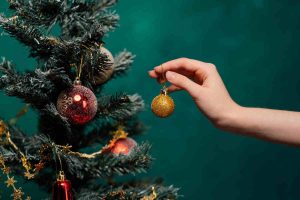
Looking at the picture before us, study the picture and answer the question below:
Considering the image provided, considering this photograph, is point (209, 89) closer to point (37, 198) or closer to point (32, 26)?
point (32, 26)

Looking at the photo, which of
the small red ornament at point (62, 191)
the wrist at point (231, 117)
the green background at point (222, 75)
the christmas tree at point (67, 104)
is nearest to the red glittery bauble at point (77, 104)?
the christmas tree at point (67, 104)

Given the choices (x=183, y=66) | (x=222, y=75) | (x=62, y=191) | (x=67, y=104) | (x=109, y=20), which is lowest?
(x=62, y=191)

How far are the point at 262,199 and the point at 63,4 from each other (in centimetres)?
114

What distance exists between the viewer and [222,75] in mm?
1604

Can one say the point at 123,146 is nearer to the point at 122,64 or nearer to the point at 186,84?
the point at 122,64

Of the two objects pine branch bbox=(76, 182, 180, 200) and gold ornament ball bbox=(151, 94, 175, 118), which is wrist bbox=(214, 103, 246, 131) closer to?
gold ornament ball bbox=(151, 94, 175, 118)

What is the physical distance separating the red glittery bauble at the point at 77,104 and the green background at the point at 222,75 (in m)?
0.71

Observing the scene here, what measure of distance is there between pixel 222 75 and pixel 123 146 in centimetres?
76

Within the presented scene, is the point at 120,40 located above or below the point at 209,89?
above

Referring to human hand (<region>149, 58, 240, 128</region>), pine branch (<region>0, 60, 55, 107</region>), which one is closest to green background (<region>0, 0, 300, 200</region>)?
pine branch (<region>0, 60, 55, 107</region>)

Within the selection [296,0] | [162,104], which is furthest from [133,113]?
[296,0]

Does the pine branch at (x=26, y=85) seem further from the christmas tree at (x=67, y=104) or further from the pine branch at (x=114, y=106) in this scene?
the pine branch at (x=114, y=106)

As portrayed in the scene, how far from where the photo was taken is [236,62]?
161 centimetres

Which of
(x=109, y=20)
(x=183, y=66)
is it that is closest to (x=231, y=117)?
(x=183, y=66)
